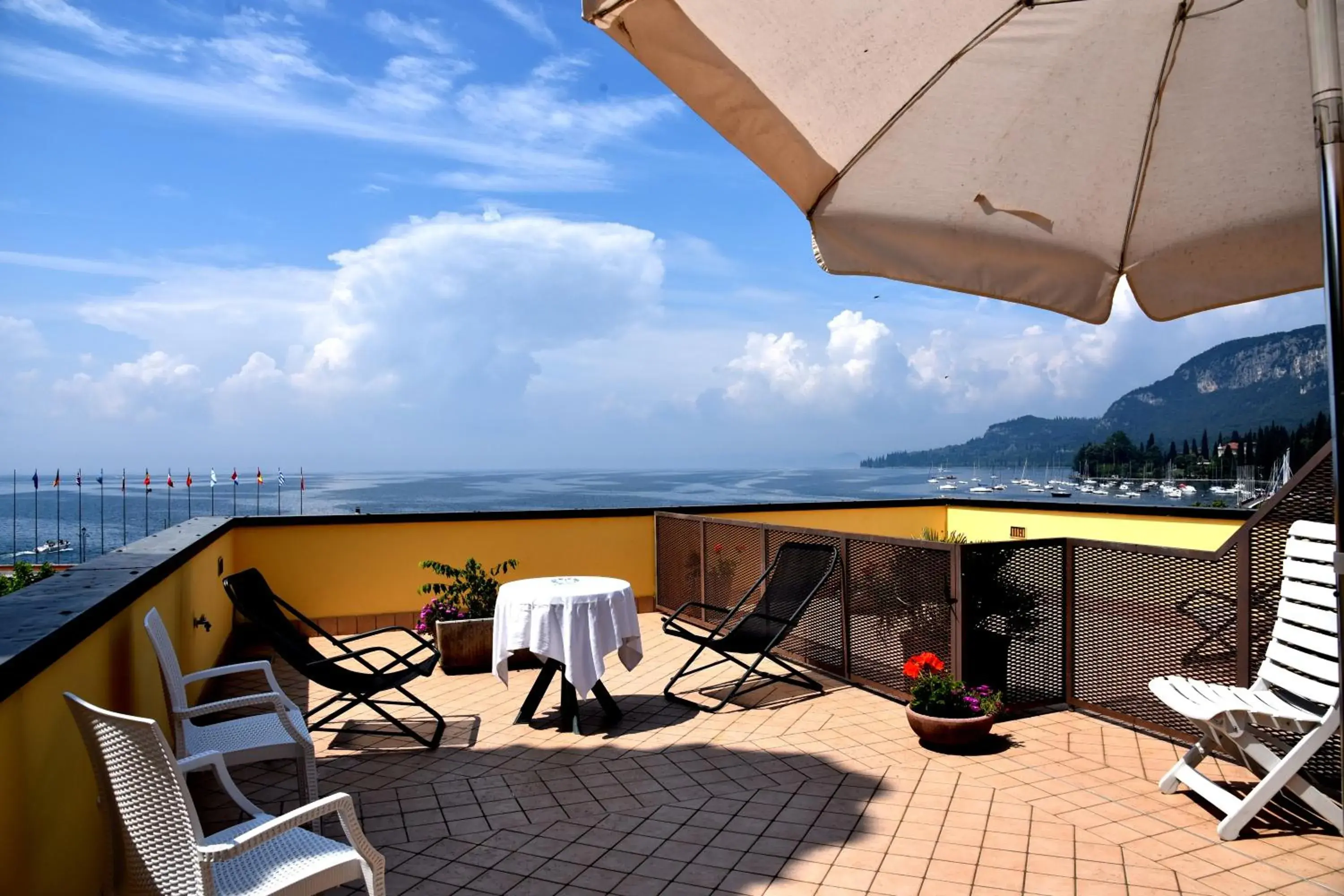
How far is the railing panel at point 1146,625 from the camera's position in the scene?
14.7ft

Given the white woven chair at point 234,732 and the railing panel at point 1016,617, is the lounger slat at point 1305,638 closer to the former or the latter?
the railing panel at point 1016,617

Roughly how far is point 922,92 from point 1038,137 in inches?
17.8

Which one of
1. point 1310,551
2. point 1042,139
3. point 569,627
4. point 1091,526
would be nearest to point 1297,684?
point 1310,551

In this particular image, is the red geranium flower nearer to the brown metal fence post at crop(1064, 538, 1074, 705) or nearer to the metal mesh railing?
the metal mesh railing

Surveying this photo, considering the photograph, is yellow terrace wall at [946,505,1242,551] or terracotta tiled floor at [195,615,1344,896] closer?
terracotta tiled floor at [195,615,1344,896]

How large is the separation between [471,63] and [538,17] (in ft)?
25.0

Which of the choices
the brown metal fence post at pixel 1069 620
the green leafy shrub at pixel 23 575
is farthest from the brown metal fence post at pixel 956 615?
the green leafy shrub at pixel 23 575

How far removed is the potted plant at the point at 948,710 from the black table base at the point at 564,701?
1774mm

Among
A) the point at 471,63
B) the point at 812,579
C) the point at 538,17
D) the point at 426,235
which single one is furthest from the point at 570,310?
the point at 812,579

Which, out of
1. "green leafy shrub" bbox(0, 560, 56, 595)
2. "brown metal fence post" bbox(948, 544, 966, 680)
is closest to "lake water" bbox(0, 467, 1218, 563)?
"brown metal fence post" bbox(948, 544, 966, 680)

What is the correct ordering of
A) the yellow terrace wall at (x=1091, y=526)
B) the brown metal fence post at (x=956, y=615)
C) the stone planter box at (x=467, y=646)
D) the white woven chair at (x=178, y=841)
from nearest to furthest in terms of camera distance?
1. the white woven chair at (x=178, y=841)
2. the brown metal fence post at (x=956, y=615)
3. the stone planter box at (x=467, y=646)
4. the yellow terrace wall at (x=1091, y=526)

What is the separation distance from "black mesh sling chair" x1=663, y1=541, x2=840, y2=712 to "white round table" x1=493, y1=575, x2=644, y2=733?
0.50 meters

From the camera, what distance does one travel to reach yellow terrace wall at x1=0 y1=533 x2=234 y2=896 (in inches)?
84.7

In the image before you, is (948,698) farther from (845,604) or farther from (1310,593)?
(1310,593)
